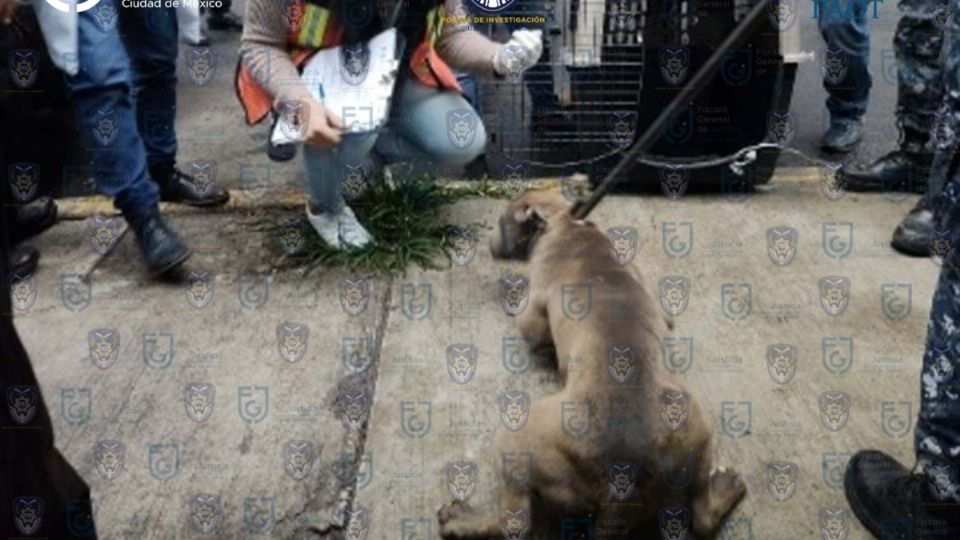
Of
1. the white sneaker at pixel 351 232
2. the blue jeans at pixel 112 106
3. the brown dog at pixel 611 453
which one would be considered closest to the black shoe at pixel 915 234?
the brown dog at pixel 611 453

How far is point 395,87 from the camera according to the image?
144 inches

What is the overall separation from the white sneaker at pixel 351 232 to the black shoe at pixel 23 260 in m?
1.19

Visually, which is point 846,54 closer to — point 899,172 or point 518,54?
point 899,172

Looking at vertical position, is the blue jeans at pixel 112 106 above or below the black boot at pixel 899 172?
above

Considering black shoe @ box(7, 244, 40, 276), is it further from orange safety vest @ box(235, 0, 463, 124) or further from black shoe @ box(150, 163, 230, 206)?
orange safety vest @ box(235, 0, 463, 124)

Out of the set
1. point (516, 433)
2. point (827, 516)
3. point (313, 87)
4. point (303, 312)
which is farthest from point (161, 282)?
point (827, 516)

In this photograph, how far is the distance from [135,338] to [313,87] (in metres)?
1.10

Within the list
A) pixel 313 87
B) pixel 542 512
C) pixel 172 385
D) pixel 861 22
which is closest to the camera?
pixel 542 512

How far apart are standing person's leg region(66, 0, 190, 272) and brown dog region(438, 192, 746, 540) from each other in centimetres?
173

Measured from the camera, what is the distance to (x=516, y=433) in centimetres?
229

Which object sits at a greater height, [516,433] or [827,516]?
[516,433]

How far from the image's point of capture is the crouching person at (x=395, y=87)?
329 centimetres

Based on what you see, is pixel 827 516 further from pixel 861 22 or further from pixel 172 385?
pixel 861 22

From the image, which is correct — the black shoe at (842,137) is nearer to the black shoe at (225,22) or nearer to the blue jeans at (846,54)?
the blue jeans at (846,54)
